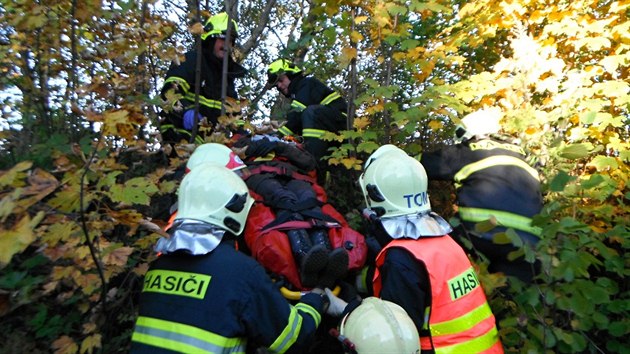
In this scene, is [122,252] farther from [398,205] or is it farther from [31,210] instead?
[398,205]

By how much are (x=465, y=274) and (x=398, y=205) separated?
549 mm

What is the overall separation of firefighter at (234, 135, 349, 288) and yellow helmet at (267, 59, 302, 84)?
1.30 metres

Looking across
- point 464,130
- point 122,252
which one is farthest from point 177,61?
point 464,130

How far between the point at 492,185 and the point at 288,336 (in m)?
1.99

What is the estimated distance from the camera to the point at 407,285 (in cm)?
225

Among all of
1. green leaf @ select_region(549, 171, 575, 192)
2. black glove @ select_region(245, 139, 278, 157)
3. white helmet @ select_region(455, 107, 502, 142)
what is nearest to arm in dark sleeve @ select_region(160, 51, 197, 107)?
black glove @ select_region(245, 139, 278, 157)

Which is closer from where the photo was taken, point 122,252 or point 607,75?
point 122,252

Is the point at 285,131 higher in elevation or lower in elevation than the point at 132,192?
higher

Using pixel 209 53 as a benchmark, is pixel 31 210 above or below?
below

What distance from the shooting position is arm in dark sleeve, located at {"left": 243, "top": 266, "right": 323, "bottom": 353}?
200cm

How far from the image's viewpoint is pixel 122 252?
7.60ft

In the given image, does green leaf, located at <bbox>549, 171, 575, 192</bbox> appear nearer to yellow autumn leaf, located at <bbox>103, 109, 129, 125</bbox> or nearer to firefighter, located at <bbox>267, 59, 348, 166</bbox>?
yellow autumn leaf, located at <bbox>103, 109, 129, 125</bbox>

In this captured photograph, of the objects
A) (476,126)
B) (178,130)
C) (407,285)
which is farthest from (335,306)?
(178,130)

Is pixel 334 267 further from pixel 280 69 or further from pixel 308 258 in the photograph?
pixel 280 69
